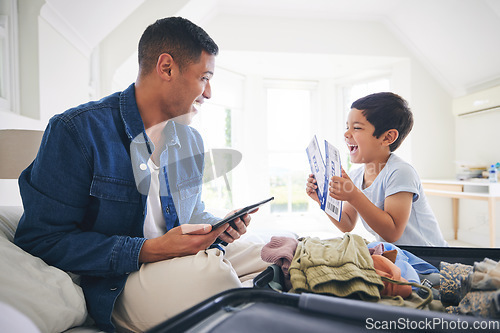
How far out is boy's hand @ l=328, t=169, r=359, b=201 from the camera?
1028mm

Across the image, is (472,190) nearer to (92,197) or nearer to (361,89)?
(361,89)

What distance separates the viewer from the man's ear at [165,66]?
3.37ft

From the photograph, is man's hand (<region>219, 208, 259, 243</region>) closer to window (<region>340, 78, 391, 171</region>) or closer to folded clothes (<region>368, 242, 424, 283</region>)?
folded clothes (<region>368, 242, 424, 283</region>)

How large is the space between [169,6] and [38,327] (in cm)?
272

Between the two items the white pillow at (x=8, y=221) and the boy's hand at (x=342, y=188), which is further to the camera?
the boy's hand at (x=342, y=188)

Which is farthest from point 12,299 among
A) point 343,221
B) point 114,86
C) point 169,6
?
point 169,6

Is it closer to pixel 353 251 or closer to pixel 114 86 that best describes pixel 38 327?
pixel 353 251

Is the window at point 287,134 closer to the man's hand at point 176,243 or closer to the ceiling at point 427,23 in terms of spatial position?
the ceiling at point 427,23

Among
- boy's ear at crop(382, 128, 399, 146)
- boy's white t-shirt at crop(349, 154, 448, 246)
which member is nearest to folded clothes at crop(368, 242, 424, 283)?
boy's white t-shirt at crop(349, 154, 448, 246)

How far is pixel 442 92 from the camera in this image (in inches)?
146

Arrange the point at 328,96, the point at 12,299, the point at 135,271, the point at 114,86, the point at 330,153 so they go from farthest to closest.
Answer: the point at 328,96, the point at 114,86, the point at 330,153, the point at 135,271, the point at 12,299

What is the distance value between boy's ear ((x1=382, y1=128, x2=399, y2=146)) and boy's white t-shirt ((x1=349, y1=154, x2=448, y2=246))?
0.24 feet

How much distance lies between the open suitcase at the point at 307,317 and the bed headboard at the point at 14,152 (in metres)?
1.15

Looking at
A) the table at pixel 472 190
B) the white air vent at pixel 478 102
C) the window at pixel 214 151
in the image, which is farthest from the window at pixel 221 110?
the white air vent at pixel 478 102
